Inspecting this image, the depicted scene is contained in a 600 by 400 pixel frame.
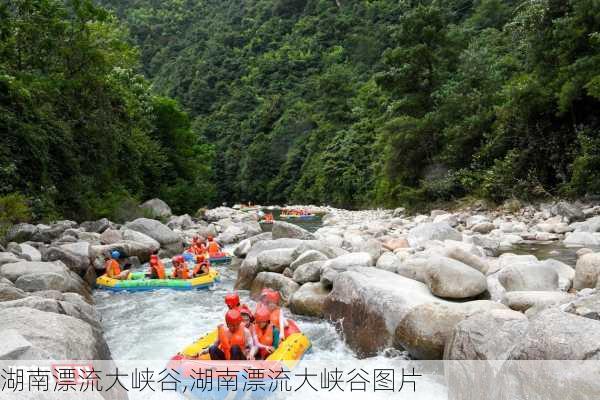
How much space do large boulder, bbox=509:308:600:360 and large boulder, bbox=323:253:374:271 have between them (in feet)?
15.2

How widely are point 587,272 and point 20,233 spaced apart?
44.2 ft

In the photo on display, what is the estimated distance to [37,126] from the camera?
1625 cm

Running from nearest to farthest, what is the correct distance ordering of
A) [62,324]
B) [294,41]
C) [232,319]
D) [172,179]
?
[62,324]
[232,319]
[172,179]
[294,41]

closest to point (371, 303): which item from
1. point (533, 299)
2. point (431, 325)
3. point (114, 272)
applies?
point (431, 325)

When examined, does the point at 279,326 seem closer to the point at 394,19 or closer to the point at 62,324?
the point at 62,324

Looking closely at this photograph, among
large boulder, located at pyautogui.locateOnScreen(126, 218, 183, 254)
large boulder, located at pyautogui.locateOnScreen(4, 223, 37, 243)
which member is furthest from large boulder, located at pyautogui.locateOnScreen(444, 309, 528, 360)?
large boulder, located at pyautogui.locateOnScreen(126, 218, 183, 254)

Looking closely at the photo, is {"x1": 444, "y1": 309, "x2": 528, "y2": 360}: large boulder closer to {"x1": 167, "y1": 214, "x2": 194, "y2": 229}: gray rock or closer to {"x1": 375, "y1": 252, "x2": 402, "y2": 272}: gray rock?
{"x1": 375, "y1": 252, "x2": 402, "y2": 272}: gray rock

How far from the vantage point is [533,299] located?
601 centimetres

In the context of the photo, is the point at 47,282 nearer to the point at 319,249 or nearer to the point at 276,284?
the point at 276,284

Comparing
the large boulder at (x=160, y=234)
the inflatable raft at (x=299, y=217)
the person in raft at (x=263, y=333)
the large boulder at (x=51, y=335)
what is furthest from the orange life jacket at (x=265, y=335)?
the inflatable raft at (x=299, y=217)

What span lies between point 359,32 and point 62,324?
64964 millimetres

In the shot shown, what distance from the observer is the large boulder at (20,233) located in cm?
1365

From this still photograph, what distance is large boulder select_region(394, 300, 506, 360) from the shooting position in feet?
19.4

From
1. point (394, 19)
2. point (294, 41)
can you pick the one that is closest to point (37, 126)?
point (394, 19)
